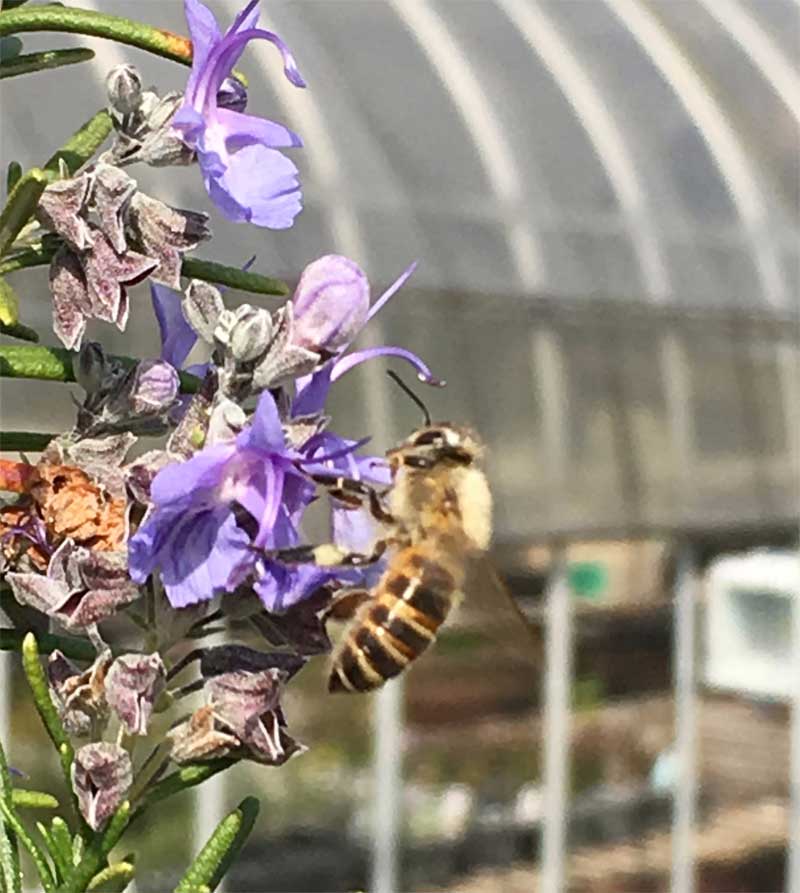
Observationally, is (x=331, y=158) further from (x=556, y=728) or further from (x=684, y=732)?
(x=684, y=732)

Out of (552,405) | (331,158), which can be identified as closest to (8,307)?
(331,158)

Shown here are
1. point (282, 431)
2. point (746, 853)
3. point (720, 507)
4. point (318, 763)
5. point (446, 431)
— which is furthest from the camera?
point (746, 853)

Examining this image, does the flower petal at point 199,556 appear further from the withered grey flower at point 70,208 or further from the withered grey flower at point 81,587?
the withered grey flower at point 70,208

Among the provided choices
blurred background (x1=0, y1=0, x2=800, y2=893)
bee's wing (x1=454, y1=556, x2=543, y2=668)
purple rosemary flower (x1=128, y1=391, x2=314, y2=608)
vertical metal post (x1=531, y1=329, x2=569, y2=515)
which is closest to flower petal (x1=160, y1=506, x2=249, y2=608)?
purple rosemary flower (x1=128, y1=391, x2=314, y2=608)

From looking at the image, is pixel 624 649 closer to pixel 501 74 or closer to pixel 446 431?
pixel 501 74

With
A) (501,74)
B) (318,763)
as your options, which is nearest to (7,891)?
(318,763)

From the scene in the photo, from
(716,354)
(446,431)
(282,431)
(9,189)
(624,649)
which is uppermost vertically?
(716,354)

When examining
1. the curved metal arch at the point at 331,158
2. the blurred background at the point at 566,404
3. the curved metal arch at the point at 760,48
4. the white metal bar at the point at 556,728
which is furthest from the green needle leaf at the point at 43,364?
the curved metal arch at the point at 760,48
